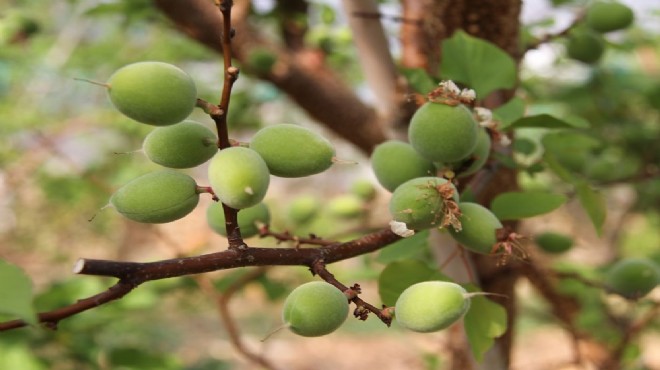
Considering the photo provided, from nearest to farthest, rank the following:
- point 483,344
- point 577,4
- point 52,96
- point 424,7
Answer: point 483,344 → point 424,7 → point 577,4 → point 52,96

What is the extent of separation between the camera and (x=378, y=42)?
44.5 inches

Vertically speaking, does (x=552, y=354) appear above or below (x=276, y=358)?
above

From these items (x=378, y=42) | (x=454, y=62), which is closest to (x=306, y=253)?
(x=454, y=62)

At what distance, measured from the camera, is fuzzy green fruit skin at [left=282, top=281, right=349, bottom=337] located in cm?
55

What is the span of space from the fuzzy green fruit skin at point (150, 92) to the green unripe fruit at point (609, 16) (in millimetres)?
812

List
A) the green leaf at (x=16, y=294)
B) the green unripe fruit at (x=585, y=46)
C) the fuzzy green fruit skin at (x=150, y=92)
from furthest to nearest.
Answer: the green unripe fruit at (x=585, y=46), the fuzzy green fruit skin at (x=150, y=92), the green leaf at (x=16, y=294)

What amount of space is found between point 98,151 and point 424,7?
4206mm

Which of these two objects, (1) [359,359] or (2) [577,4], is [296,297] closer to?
(2) [577,4]

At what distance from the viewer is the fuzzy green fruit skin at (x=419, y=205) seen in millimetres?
625

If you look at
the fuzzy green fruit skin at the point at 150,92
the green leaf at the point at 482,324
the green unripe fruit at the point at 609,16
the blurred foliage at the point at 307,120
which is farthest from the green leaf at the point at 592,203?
the fuzzy green fruit skin at the point at 150,92

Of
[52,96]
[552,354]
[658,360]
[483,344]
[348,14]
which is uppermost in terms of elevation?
[348,14]

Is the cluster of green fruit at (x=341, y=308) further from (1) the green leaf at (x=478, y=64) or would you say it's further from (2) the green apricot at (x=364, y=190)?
(2) the green apricot at (x=364, y=190)

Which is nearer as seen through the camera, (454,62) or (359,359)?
(454,62)

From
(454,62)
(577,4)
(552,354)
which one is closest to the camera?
(454,62)
